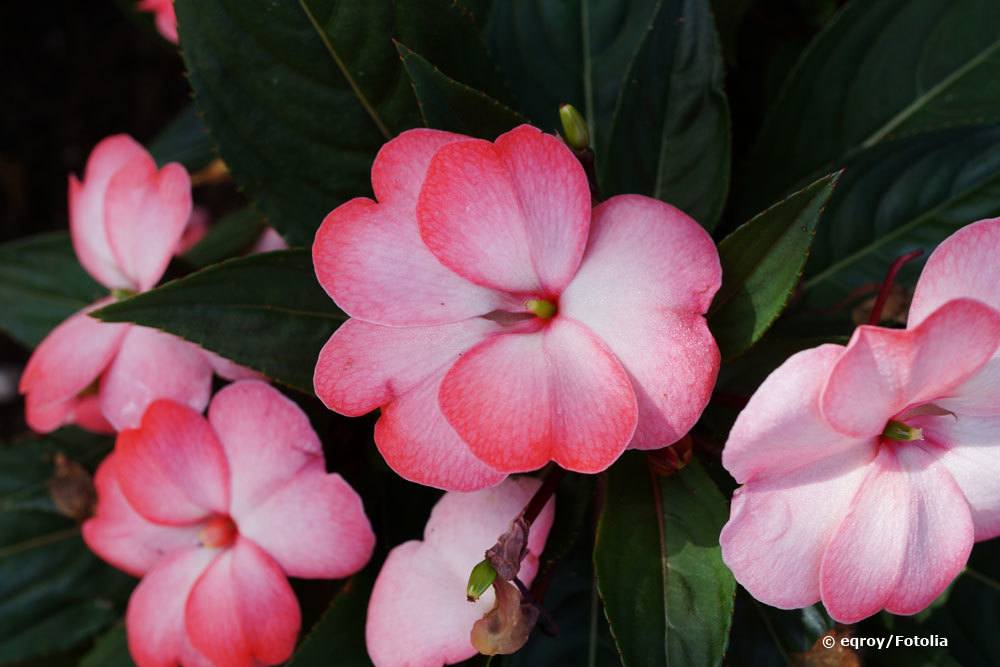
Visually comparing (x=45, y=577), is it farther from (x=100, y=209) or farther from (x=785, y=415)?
(x=785, y=415)

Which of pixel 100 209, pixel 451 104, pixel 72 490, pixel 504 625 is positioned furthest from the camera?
pixel 72 490

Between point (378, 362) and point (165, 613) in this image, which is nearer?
point (378, 362)

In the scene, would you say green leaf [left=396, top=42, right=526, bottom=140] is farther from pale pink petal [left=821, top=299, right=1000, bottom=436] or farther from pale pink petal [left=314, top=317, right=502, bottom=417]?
pale pink petal [left=821, top=299, right=1000, bottom=436]

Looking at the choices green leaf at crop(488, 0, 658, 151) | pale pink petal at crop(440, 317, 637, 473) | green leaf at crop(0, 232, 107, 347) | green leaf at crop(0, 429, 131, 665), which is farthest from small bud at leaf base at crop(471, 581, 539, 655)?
green leaf at crop(0, 232, 107, 347)

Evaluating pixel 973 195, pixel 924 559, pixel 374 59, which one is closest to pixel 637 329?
pixel 924 559

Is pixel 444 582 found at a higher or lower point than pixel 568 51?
lower

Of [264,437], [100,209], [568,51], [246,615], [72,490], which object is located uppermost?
[568,51]

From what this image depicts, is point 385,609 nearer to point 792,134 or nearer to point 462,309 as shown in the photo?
point 462,309

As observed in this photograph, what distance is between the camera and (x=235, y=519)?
2.82 feet

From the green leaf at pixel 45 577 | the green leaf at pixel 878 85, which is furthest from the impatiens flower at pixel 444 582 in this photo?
the green leaf at pixel 45 577

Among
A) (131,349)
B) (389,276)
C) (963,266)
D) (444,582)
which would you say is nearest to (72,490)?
(131,349)

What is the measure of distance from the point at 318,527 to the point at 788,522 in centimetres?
41

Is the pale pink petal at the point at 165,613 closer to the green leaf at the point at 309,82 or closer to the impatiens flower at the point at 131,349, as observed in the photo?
the impatiens flower at the point at 131,349

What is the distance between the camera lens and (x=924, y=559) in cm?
63
